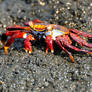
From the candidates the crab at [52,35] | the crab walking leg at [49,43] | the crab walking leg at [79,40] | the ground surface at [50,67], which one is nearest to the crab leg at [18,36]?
the crab at [52,35]

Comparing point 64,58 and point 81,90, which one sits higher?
point 64,58

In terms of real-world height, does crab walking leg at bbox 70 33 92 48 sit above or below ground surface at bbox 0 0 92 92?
above

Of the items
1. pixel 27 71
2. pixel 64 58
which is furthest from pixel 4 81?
pixel 64 58

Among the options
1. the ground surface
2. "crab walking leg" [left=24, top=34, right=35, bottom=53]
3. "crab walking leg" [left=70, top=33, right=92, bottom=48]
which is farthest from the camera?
"crab walking leg" [left=24, top=34, right=35, bottom=53]

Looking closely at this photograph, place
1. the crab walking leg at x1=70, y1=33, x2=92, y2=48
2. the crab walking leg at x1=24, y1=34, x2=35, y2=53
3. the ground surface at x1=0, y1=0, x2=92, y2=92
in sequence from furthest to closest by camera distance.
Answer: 1. the crab walking leg at x1=24, y1=34, x2=35, y2=53
2. the crab walking leg at x1=70, y1=33, x2=92, y2=48
3. the ground surface at x1=0, y1=0, x2=92, y2=92

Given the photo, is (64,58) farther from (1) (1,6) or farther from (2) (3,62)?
(1) (1,6)

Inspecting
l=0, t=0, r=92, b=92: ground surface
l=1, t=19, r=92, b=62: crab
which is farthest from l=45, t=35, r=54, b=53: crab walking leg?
l=0, t=0, r=92, b=92: ground surface

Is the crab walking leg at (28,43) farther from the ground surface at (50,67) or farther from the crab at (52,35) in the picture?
the ground surface at (50,67)

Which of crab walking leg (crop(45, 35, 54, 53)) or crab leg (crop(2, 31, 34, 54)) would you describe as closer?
crab walking leg (crop(45, 35, 54, 53))

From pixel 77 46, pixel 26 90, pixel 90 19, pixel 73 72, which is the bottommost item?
pixel 26 90

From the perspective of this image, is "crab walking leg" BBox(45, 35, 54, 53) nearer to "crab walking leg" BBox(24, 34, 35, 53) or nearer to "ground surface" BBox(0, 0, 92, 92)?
"ground surface" BBox(0, 0, 92, 92)

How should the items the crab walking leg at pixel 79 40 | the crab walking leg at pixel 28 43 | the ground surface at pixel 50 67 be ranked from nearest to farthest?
1. the ground surface at pixel 50 67
2. the crab walking leg at pixel 79 40
3. the crab walking leg at pixel 28 43
